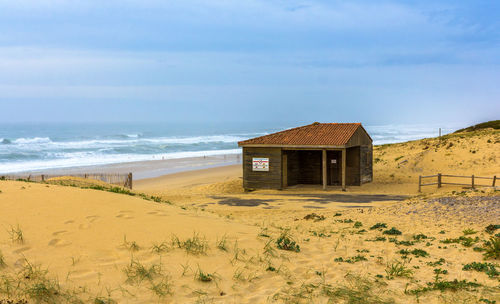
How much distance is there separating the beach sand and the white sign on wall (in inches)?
428

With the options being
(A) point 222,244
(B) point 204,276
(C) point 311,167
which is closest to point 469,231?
(A) point 222,244

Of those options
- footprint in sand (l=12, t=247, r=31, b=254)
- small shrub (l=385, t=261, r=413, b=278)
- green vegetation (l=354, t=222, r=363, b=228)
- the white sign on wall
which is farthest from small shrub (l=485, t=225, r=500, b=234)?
the white sign on wall

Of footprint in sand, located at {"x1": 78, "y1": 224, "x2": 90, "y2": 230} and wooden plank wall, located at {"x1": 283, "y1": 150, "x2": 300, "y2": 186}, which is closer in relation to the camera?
footprint in sand, located at {"x1": 78, "y1": 224, "x2": 90, "y2": 230}

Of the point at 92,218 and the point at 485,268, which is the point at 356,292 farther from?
the point at 92,218

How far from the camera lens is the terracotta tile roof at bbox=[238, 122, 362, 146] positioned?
22.8m

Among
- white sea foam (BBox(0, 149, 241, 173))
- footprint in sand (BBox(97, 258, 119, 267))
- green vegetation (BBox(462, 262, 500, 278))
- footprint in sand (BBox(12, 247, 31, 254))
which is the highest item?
white sea foam (BBox(0, 149, 241, 173))

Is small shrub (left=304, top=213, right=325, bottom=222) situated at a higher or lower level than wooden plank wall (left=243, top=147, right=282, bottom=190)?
lower

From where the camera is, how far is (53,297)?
18.3 ft

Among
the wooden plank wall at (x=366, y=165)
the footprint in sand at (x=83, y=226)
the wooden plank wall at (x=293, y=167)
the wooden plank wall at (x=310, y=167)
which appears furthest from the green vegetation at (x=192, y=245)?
the wooden plank wall at (x=366, y=165)

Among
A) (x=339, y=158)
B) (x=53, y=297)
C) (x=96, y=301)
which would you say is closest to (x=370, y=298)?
(x=96, y=301)

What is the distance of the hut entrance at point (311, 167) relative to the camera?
25.3m

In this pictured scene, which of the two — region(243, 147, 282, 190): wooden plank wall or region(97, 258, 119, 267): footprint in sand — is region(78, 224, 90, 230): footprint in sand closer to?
region(97, 258, 119, 267): footprint in sand

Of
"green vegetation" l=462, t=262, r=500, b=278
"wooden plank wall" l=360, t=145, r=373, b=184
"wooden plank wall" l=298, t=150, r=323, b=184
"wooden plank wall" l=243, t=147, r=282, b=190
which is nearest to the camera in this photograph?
"green vegetation" l=462, t=262, r=500, b=278

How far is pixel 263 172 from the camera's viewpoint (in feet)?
79.0
